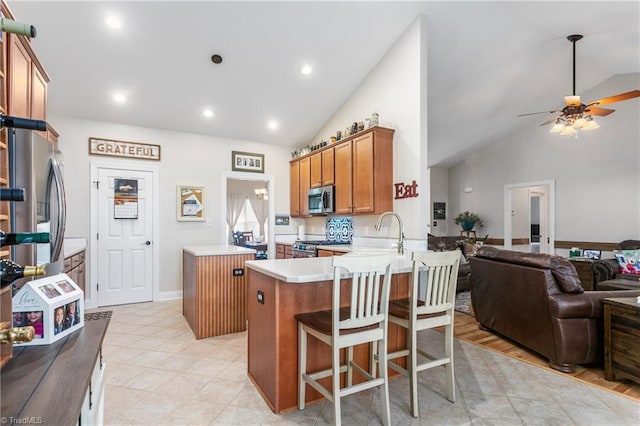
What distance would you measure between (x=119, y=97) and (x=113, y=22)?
1262mm

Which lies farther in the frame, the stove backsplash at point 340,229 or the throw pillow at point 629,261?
the stove backsplash at point 340,229

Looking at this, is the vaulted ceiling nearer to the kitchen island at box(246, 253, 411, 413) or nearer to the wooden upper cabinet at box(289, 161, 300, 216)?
the wooden upper cabinet at box(289, 161, 300, 216)

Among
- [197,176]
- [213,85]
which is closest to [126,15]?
[213,85]

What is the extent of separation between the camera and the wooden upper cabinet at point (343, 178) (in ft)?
14.4

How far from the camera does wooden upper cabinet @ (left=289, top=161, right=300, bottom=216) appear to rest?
18.8 ft

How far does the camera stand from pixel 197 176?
17.1 feet

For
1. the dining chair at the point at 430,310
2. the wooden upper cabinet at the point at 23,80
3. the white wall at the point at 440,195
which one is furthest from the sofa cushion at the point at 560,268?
the white wall at the point at 440,195

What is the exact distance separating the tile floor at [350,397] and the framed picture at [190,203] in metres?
2.37

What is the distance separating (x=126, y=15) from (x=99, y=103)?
162 centimetres

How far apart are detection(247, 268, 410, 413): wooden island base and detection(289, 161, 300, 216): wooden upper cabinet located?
3466mm

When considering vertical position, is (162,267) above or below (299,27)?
below

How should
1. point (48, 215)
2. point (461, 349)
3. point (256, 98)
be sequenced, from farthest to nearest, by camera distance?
point (256, 98) < point (461, 349) < point (48, 215)

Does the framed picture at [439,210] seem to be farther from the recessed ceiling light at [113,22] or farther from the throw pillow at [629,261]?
the recessed ceiling light at [113,22]

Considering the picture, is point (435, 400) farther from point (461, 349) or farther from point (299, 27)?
point (299, 27)
